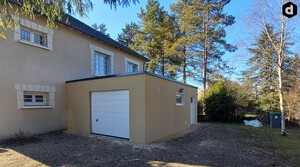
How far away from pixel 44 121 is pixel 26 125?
2.62ft

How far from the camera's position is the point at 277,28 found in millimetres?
9727

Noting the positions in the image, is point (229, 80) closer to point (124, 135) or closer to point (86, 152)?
point (124, 135)

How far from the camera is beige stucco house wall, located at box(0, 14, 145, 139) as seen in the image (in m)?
7.12

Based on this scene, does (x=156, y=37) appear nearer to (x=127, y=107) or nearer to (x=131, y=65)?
(x=131, y=65)

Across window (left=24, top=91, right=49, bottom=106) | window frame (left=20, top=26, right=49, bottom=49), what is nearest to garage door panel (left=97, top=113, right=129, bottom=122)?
window (left=24, top=91, right=49, bottom=106)

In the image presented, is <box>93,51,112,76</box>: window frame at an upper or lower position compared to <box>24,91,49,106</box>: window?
upper

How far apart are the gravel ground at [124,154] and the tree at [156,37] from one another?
15854 mm

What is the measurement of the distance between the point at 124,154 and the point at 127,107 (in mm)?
2195

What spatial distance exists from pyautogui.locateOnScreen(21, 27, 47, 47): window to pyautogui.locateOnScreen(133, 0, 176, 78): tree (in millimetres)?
14727

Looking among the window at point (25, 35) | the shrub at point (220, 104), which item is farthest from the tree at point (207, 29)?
the window at point (25, 35)

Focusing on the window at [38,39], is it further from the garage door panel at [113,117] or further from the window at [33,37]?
the garage door panel at [113,117]

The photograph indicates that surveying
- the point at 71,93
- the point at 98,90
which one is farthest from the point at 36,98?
the point at 98,90

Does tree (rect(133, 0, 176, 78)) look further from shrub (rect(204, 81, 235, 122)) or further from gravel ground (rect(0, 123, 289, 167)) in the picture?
gravel ground (rect(0, 123, 289, 167))

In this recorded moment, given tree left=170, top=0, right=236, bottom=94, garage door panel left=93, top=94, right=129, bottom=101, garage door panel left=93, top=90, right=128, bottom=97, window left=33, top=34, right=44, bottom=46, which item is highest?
tree left=170, top=0, right=236, bottom=94
